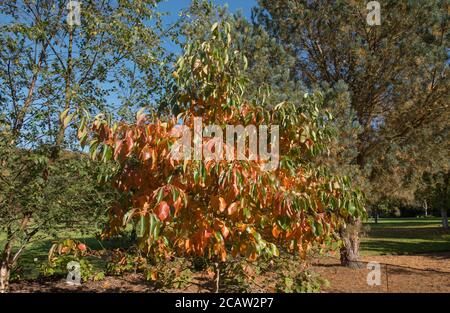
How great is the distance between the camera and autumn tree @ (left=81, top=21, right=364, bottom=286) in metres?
2.76

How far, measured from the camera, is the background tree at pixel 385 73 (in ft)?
26.3

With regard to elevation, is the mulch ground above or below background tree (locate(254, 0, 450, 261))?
below

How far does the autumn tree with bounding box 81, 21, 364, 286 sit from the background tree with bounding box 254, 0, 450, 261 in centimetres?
448

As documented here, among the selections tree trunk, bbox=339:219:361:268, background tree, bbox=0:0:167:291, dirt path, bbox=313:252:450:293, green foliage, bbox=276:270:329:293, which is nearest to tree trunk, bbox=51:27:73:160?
background tree, bbox=0:0:167:291

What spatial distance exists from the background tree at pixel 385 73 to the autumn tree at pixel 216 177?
4482 millimetres

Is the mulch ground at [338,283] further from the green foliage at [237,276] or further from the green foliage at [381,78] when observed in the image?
the green foliage at [381,78]

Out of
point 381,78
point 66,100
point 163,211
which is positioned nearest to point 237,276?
point 163,211

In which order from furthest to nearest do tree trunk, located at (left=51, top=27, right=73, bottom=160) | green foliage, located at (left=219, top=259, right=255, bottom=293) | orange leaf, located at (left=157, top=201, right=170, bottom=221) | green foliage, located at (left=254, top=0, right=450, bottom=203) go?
green foliage, located at (left=254, top=0, right=450, bottom=203)
tree trunk, located at (left=51, top=27, right=73, bottom=160)
green foliage, located at (left=219, top=259, right=255, bottom=293)
orange leaf, located at (left=157, top=201, right=170, bottom=221)

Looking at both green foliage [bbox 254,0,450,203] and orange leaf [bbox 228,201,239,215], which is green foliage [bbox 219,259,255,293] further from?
green foliage [bbox 254,0,450,203]

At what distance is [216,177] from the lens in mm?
3018

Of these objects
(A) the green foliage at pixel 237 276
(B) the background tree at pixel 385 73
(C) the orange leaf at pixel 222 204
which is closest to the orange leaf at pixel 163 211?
(C) the orange leaf at pixel 222 204

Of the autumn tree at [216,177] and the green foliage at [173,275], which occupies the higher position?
the autumn tree at [216,177]

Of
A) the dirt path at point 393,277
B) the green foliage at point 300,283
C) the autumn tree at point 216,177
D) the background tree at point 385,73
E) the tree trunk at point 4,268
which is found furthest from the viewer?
the background tree at point 385,73

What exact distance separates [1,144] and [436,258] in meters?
13.1
